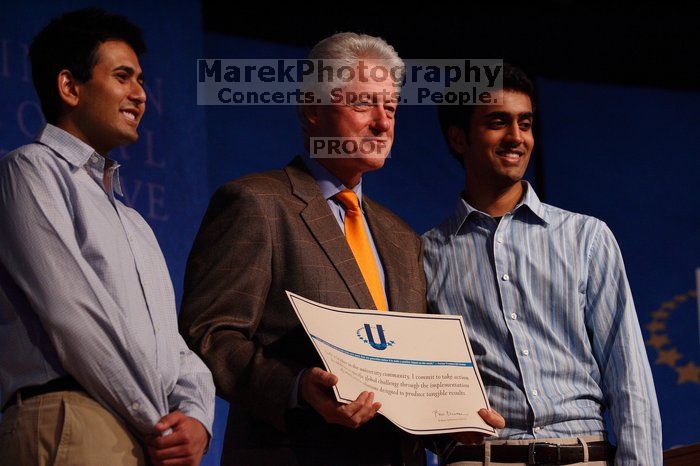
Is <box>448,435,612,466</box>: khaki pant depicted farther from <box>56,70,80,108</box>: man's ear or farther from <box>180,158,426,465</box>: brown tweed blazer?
<box>56,70,80,108</box>: man's ear

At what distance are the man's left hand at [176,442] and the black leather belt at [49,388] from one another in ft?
0.54

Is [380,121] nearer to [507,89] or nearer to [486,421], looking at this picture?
[507,89]

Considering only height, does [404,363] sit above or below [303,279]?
below

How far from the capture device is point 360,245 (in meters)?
2.57

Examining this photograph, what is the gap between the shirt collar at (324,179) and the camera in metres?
2.61

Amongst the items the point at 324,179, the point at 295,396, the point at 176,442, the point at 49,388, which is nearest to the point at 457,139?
the point at 324,179

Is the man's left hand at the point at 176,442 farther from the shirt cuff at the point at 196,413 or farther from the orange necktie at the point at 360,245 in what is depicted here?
the orange necktie at the point at 360,245

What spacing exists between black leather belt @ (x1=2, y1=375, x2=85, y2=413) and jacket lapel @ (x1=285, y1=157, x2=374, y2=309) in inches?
27.5

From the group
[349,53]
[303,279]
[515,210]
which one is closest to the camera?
[303,279]

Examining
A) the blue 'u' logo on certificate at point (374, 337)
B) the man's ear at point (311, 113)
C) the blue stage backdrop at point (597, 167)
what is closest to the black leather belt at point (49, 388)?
the blue 'u' logo on certificate at point (374, 337)

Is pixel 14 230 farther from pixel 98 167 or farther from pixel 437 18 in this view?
pixel 437 18

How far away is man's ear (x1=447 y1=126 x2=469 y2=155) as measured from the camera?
3.01 metres

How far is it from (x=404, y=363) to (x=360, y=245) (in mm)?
380

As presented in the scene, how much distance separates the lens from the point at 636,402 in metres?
2.56
